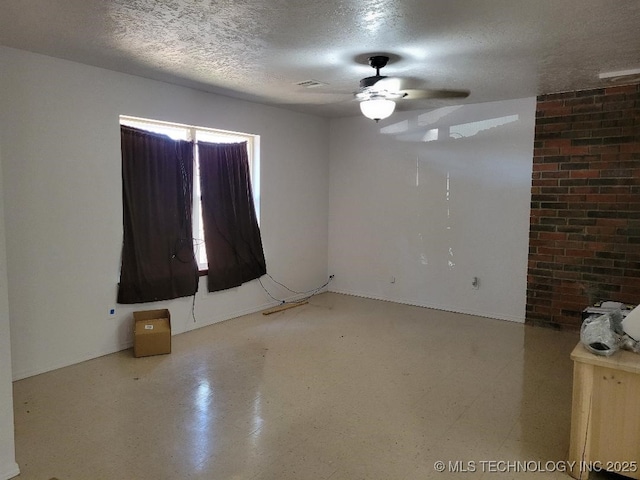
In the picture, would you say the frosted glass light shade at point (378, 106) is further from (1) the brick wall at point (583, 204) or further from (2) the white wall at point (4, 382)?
(2) the white wall at point (4, 382)

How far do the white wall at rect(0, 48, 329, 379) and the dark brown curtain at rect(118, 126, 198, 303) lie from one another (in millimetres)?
106

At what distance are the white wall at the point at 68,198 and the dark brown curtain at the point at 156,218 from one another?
11cm

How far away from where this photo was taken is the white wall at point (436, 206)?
16.7 feet

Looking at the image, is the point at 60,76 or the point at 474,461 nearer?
the point at 474,461

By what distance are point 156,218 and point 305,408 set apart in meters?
2.42

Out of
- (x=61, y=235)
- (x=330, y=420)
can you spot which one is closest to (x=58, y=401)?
(x=61, y=235)

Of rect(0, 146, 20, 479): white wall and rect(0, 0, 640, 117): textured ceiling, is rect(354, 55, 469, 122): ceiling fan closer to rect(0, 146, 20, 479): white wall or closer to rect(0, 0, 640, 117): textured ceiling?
rect(0, 0, 640, 117): textured ceiling

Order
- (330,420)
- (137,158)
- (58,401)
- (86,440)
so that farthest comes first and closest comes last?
(137,158), (58,401), (330,420), (86,440)

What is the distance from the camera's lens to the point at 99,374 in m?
3.58

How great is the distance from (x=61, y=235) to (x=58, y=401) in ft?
4.36

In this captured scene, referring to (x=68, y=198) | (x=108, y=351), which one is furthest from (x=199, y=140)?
(x=108, y=351)

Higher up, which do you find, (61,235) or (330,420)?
(61,235)

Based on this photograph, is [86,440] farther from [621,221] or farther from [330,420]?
[621,221]

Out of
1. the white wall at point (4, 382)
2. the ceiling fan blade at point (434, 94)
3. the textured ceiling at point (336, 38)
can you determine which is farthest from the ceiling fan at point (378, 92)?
the white wall at point (4, 382)
